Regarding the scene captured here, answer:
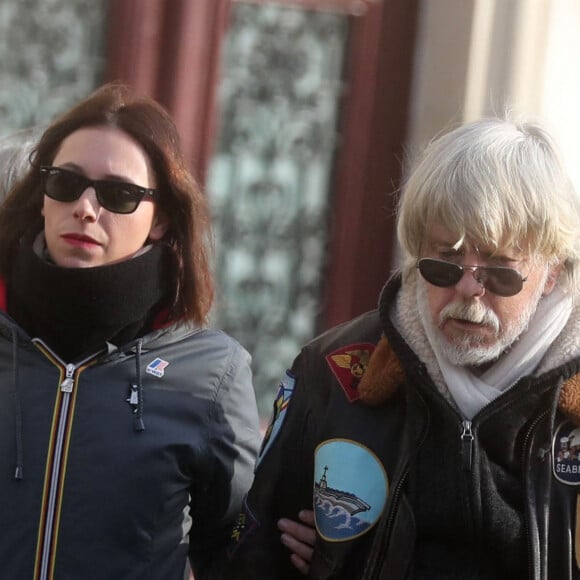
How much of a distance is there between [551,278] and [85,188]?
41.7 inches

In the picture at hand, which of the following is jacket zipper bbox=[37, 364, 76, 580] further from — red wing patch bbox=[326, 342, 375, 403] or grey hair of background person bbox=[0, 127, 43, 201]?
grey hair of background person bbox=[0, 127, 43, 201]

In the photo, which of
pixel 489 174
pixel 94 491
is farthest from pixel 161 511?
pixel 489 174

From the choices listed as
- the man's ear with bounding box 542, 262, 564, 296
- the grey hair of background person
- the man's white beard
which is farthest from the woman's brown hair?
→ the man's ear with bounding box 542, 262, 564, 296

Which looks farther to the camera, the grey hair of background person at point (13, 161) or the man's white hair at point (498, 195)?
the grey hair of background person at point (13, 161)

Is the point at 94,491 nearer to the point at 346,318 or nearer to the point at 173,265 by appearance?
the point at 173,265

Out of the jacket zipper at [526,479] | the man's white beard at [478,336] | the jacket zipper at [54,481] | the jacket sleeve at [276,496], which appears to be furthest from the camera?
the jacket sleeve at [276,496]

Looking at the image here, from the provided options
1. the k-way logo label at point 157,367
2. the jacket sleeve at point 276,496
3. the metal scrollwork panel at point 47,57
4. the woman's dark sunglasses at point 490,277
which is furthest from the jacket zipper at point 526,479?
the metal scrollwork panel at point 47,57

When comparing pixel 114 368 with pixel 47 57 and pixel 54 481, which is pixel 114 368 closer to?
pixel 54 481

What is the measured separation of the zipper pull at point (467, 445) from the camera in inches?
95.0

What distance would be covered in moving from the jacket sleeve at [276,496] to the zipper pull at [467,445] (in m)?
0.40

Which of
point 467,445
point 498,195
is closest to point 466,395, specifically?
point 467,445

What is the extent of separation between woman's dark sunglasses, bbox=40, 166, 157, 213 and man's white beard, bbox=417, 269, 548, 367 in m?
0.79

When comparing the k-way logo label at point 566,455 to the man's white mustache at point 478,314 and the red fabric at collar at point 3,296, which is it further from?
the red fabric at collar at point 3,296

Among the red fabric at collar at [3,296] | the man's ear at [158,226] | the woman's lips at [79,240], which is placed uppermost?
the man's ear at [158,226]
